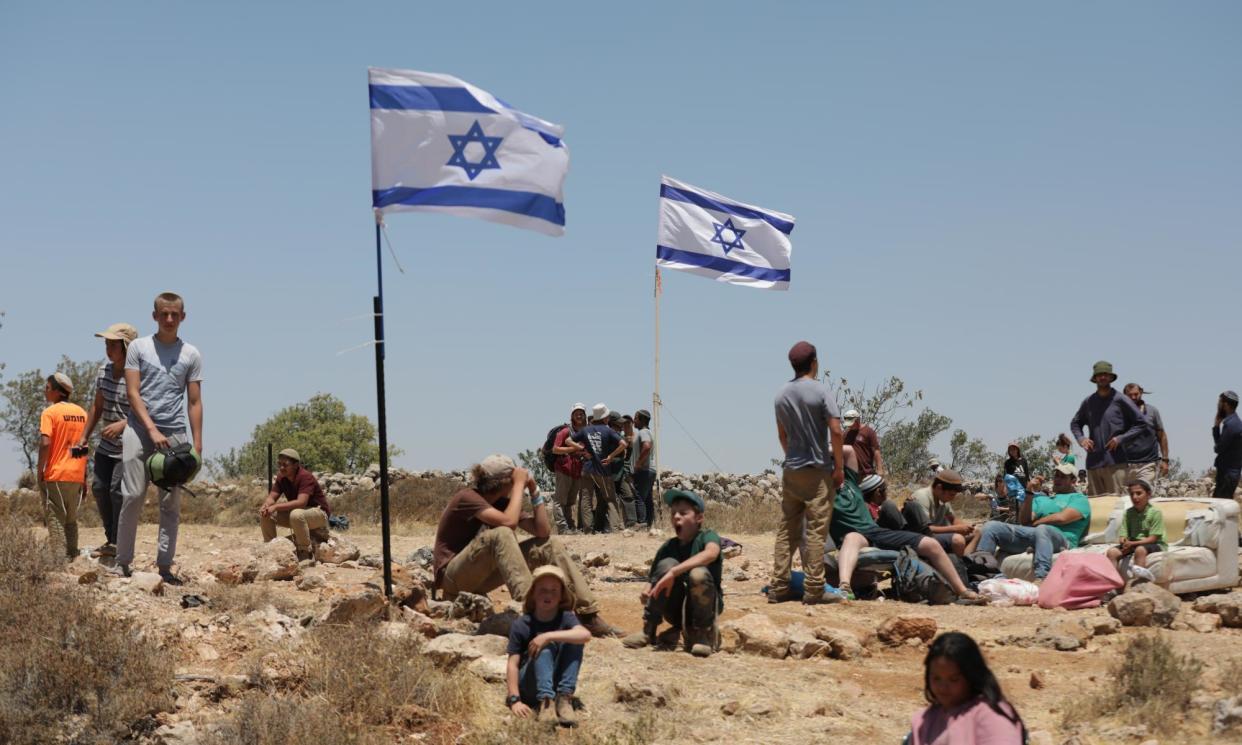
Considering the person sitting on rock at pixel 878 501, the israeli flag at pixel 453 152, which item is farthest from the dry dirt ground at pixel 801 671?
the israeli flag at pixel 453 152

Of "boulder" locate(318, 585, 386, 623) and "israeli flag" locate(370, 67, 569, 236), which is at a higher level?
"israeli flag" locate(370, 67, 569, 236)

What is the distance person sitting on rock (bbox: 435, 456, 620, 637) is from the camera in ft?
27.0

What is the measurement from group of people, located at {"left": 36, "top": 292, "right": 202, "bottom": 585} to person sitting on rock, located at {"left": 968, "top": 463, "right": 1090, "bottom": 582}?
22.3ft

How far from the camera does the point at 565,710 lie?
6.59 m

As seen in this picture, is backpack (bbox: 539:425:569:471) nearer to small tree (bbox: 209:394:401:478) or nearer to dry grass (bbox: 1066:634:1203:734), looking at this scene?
dry grass (bbox: 1066:634:1203:734)

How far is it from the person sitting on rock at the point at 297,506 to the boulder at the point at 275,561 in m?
0.16

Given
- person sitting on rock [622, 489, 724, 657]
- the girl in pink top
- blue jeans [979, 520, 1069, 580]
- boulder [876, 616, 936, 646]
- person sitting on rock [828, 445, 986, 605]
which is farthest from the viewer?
blue jeans [979, 520, 1069, 580]

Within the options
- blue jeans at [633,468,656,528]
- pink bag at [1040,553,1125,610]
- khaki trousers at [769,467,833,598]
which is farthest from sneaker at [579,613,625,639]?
blue jeans at [633,468,656,528]

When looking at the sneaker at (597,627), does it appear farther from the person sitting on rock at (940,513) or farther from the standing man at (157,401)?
the person sitting on rock at (940,513)

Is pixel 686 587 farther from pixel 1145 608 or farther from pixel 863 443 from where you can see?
pixel 863 443

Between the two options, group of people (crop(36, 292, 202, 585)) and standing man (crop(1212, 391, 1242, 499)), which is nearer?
group of people (crop(36, 292, 202, 585))

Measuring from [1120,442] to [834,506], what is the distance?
4364mm

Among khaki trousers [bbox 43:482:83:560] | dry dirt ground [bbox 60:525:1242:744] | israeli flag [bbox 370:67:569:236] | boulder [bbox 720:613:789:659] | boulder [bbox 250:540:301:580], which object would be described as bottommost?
dry dirt ground [bbox 60:525:1242:744]

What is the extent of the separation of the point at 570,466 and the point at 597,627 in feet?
28.3
